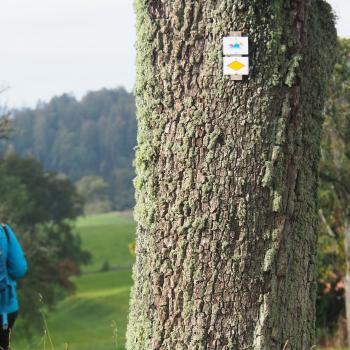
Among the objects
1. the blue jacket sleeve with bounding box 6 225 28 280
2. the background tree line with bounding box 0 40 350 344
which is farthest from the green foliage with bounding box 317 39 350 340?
the blue jacket sleeve with bounding box 6 225 28 280

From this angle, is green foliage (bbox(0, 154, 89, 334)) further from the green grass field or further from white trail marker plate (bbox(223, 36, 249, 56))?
white trail marker plate (bbox(223, 36, 249, 56))

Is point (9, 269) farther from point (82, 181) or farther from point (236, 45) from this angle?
point (82, 181)

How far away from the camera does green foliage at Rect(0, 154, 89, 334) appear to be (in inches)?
1374

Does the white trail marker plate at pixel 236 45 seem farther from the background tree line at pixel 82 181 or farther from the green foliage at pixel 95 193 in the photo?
the green foliage at pixel 95 193

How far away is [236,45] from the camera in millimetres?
3385

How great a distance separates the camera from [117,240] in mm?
87062

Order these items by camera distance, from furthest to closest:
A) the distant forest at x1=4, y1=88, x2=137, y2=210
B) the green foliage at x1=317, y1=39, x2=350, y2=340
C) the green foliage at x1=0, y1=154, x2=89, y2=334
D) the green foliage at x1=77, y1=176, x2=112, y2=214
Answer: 1. the distant forest at x1=4, y1=88, x2=137, y2=210
2. the green foliage at x1=77, y1=176, x2=112, y2=214
3. the green foliage at x1=0, y1=154, x2=89, y2=334
4. the green foliage at x1=317, y1=39, x2=350, y2=340

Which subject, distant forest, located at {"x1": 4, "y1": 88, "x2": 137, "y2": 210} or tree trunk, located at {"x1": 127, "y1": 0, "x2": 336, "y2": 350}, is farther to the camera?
distant forest, located at {"x1": 4, "y1": 88, "x2": 137, "y2": 210}

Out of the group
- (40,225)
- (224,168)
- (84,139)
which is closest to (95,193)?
(84,139)

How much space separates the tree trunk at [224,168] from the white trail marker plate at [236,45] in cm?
3

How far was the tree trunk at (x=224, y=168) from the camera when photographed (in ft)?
11.2

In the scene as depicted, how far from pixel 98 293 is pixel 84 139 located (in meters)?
51.6

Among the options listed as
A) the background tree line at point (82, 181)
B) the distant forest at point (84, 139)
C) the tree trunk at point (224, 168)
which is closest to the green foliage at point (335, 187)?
the background tree line at point (82, 181)

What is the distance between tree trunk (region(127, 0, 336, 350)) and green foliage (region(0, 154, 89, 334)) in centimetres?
2516
